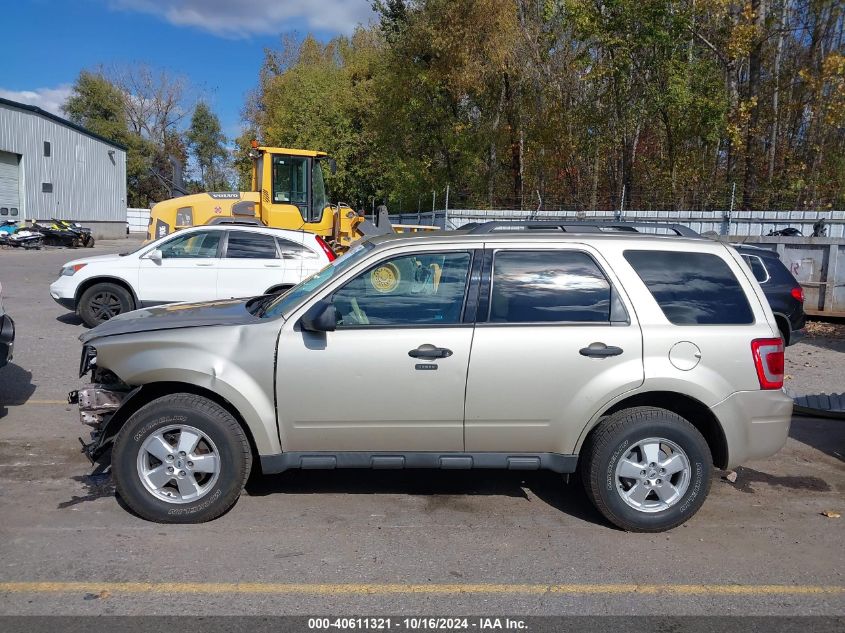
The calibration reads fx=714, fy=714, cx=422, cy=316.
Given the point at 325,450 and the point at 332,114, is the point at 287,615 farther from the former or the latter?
the point at 332,114

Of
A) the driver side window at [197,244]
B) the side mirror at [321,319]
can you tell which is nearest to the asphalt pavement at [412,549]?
the side mirror at [321,319]

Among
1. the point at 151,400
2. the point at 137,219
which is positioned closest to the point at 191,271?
the point at 151,400

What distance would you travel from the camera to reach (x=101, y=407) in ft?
15.1

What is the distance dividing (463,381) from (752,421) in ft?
6.19

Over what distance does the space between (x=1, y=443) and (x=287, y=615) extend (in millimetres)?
3784

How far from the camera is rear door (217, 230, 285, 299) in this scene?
1081cm

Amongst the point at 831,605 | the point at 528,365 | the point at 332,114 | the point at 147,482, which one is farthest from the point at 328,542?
the point at 332,114

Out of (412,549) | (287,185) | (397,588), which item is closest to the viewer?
(397,588)

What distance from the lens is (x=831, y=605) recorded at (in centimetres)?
380

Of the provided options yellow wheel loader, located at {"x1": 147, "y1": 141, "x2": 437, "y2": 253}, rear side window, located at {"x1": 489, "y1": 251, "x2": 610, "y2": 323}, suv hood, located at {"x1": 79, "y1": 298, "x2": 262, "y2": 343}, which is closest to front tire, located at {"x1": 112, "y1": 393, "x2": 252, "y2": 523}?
suv hood, located at {"x1": 79, "y1": 298, "x2": 262, "y2": 343}

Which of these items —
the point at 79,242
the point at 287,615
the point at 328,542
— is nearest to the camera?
the point at 287,615

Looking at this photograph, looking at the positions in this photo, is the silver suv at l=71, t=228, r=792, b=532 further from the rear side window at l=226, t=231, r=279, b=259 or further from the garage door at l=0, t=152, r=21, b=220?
the garage door at l=0, t=152, r=21, b=220

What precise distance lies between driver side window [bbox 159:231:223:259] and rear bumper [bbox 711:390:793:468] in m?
8.28

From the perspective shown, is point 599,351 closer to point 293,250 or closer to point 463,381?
point 463,381
